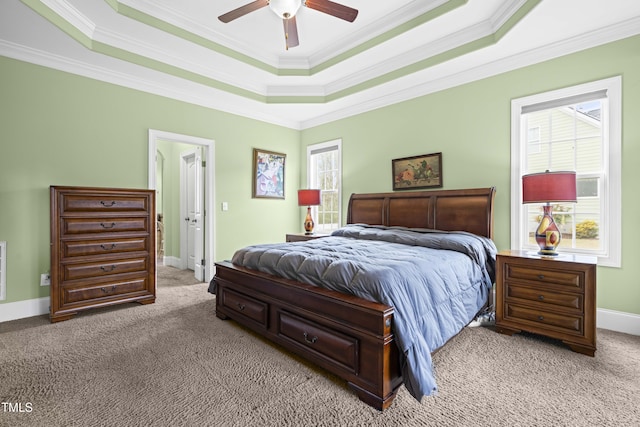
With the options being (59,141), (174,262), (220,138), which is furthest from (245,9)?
(174,262)

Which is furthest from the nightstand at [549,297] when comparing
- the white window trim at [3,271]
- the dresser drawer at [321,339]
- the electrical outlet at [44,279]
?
the white window trim at [3,271]

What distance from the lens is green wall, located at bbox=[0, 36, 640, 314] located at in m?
2.79

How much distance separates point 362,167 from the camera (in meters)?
4.85

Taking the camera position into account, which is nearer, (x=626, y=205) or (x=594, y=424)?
(x=594, y=424)

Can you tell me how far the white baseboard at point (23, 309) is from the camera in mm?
3026

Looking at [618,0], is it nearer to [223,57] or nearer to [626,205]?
[626,205]

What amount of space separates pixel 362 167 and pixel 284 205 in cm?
170

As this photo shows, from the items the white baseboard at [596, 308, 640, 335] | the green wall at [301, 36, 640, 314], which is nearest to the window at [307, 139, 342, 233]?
the green wall at [301, 36, 640, 314]

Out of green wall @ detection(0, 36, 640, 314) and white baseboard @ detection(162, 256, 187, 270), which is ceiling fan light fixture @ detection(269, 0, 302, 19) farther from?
white baseboard @ detection(162, 256, 187, 270)

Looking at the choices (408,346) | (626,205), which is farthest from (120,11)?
(626,205)

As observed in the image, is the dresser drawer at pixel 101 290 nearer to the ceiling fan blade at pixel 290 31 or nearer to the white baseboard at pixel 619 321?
the ceiling fan blade at pixel 290 31

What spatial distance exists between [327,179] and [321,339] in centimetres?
383

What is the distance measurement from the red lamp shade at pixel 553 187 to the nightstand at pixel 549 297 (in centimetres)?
50

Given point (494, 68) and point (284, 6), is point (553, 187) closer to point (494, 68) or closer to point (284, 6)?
point (494, 68)
